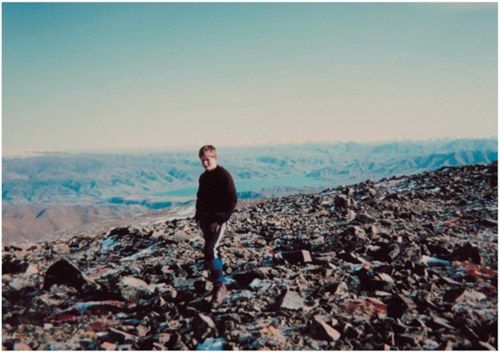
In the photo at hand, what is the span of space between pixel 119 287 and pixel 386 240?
680cm

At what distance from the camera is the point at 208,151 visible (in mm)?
7590

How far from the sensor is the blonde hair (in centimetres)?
757

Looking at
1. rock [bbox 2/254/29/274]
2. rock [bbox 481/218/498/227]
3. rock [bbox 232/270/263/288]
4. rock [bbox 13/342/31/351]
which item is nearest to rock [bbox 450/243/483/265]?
rock [bbox 481/218/498/227]

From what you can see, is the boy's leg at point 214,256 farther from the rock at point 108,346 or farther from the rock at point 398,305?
the rock at point 398,305

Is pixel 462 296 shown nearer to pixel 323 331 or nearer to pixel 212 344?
pixel 323 331

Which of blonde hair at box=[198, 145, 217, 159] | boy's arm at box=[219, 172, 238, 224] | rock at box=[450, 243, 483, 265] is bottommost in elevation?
rock at box=[450, 243, 483, 265]

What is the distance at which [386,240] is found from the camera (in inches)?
408

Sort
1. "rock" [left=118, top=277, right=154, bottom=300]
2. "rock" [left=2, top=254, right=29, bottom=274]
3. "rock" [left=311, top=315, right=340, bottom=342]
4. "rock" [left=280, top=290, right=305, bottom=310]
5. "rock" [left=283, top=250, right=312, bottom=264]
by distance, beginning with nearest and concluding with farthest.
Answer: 1. "rock" [left=311, top=315, right=340, bottom=342]
2. "rock" [left=280, top=290, right=305, bottom=310]
3. "rock" [left=118, top=277, right=154, bottom=300]
4. "rock" [left=283, top=250, right=312, bottom=264]
5. "rock" [left=2, top=254, right=29, bottom=274]

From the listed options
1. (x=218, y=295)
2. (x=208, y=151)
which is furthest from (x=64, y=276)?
(x=208, y=151)

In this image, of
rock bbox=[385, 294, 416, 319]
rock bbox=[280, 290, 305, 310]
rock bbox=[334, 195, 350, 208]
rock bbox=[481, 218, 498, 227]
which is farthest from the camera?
rock bbox=[334, 195, 350, 208]

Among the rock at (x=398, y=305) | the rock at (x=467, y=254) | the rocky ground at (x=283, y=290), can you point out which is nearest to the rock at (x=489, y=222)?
the rocky ground at (x=283, y=290)

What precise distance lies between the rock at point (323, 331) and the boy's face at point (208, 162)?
3.40m

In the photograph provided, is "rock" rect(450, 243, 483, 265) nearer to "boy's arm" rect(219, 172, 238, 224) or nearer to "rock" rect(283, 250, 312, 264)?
"rock" rect(283, 250, 312, 264)

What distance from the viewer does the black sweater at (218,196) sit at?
7506 millimetres
